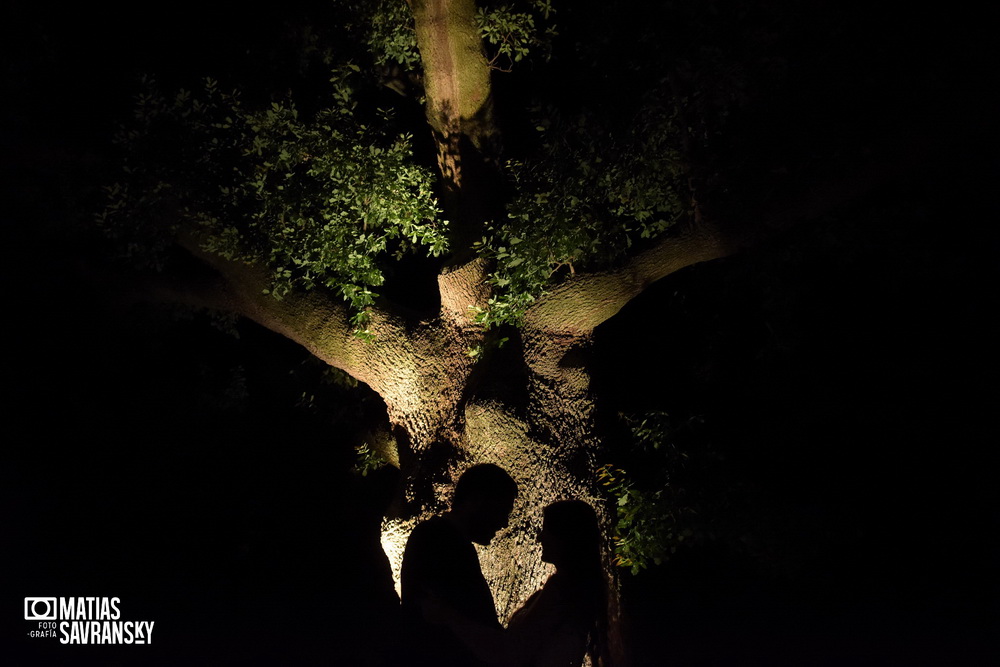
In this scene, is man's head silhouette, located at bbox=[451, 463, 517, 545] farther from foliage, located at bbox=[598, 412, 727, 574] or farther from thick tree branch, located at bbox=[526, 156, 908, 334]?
thick tree branch, located at bbox=[526, 156, 908, 334]

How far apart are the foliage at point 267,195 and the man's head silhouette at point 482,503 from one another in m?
2.99

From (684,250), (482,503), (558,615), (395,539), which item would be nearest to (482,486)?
(482,503)

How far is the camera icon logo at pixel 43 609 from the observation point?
6.64 meters

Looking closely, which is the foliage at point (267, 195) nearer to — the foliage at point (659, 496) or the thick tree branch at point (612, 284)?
the thick tree branch at point (612, 284)

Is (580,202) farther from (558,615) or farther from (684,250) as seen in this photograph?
(558,615)

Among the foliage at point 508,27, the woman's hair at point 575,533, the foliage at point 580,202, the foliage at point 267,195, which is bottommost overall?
the woman's hair at point 575,533

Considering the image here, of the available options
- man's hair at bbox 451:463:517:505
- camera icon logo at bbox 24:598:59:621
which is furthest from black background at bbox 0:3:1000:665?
man's hair at bbox 451:463:517:505

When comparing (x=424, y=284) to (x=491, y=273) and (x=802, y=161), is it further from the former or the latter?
(x=802, y=161)

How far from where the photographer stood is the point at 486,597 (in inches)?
100

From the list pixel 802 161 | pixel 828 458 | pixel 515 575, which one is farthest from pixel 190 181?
pixel 828 458

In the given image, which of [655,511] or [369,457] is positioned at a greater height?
[369,457]

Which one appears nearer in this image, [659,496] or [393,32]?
[659,496]

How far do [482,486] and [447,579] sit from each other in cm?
45

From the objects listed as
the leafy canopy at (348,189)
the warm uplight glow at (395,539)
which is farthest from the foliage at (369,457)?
the leafy canopy at (348,189)
